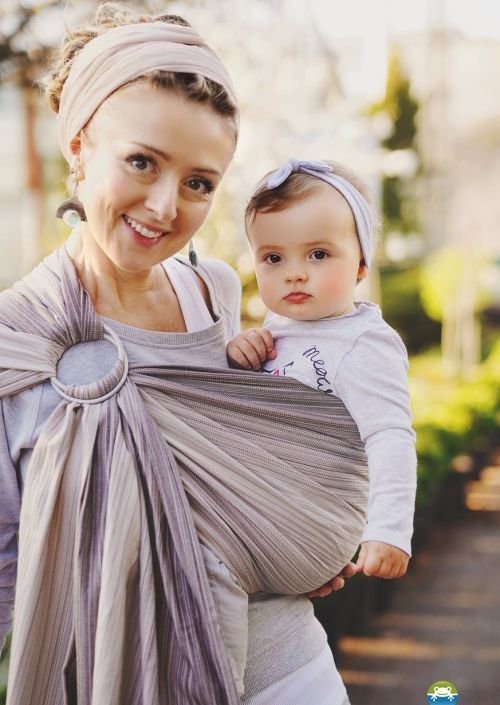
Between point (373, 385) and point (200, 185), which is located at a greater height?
point (200, 185)

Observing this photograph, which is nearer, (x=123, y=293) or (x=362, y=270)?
(x=123, y=293)

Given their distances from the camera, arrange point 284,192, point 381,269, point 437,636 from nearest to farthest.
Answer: point 284,192 → point 437,636 → point 381,269

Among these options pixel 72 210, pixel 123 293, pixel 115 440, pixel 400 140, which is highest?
pixel 400 140

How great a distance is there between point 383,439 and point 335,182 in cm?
45

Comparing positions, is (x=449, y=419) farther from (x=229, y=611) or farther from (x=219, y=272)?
(x=229, y=611)

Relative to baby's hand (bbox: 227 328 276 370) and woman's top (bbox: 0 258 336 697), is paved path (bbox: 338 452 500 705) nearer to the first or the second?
woman's top (bbox: 0 258 336 697)

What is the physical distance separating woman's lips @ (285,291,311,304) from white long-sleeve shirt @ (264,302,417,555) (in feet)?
0.15

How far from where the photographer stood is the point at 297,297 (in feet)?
5.27

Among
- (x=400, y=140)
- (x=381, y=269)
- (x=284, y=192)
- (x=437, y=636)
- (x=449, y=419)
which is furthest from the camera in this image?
(x=400, y=140)

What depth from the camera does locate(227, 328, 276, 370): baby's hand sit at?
1.59 metres

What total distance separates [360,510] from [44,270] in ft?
2.17

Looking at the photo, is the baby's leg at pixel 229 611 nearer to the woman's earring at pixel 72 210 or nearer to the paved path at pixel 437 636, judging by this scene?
the woman's earring at pixel 72 210

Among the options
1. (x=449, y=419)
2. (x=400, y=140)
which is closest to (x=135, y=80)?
(x=449, y=419)

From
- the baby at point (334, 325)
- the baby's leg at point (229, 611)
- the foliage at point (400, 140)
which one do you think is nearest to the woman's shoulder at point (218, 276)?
the baby at point (334, 325)
